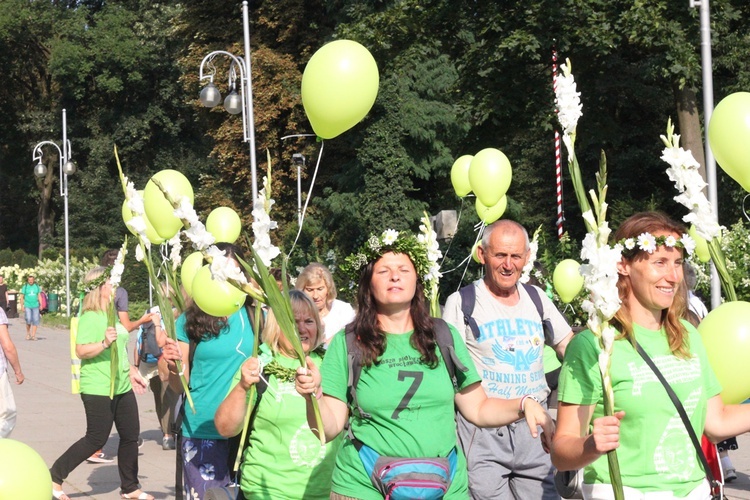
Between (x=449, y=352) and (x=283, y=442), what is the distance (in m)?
0.92

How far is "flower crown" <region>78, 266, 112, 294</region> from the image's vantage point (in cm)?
844

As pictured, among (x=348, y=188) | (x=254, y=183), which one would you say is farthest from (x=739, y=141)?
(x=348, y=188)

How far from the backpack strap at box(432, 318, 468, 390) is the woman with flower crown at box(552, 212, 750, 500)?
82cm

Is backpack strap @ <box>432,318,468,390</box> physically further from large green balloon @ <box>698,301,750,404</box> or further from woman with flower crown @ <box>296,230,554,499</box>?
large green balloon @ <box>698,301,750,404</box>

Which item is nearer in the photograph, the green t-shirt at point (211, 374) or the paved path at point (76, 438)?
the green t-shirt at point (211, 374)

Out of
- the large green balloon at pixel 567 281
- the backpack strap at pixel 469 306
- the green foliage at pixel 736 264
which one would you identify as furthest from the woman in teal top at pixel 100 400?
the green foliage at pixel 736 264

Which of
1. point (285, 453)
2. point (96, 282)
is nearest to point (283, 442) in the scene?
point (285, 453)

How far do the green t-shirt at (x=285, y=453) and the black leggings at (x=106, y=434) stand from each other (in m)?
4.02

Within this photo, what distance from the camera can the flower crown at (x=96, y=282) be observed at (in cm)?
844

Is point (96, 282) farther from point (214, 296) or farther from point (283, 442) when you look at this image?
point (283, 442)

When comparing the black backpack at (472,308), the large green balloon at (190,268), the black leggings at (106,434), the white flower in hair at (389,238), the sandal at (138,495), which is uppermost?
the white flower in hair at (389,238)

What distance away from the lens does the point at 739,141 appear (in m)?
4.67

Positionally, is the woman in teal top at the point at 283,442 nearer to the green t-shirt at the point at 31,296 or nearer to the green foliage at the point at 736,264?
the green foliage at the point at 736,264

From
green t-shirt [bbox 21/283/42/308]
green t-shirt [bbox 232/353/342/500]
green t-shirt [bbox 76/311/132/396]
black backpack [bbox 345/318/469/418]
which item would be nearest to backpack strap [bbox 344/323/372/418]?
black backpack [bbox 345/318/469/418]
